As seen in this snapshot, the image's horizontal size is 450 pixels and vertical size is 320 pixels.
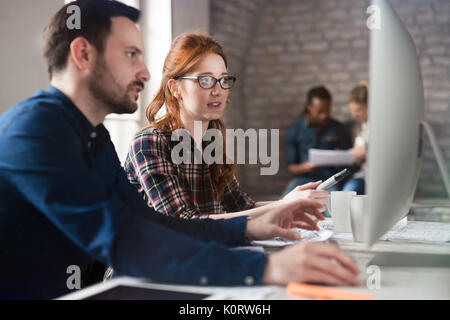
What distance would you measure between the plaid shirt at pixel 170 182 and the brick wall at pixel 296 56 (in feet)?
9.23

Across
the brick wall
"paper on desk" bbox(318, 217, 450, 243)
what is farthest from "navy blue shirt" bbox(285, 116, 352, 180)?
"paper on desk" bbox(318, 217, 450, 243)

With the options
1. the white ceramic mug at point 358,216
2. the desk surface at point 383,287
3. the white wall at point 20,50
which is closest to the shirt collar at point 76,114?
the desk surface at point 383,287

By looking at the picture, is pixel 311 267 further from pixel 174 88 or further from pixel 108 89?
pixel 174 88

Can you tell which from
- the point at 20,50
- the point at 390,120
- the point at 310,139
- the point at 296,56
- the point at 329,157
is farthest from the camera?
the point at 296,56

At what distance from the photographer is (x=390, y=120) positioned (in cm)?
62

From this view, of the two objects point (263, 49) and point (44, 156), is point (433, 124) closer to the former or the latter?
point (263, 49)

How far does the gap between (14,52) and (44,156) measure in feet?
3.98

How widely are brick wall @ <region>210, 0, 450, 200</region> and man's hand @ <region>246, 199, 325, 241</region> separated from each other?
10.8 feet

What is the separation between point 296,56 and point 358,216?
3847 millimetres

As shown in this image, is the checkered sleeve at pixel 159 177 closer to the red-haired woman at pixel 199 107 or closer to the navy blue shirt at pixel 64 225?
the red-haired woman at pixel 199 107

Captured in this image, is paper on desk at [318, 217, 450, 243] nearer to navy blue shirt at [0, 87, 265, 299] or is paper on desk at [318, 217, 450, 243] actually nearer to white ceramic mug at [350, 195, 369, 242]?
white ceramic mug at [350, 195, 369, 242]

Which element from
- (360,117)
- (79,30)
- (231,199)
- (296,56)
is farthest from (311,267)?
(296,56)

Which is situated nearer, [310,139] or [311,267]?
[311,267]
